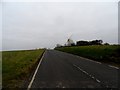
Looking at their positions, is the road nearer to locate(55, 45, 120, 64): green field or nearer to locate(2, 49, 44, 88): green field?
locate(2, 49, 44, 88): green field

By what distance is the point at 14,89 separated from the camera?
1073cm

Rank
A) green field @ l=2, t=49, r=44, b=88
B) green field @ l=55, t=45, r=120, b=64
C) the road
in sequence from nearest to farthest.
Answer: the road → green field @ l=2, t=49, r=44, b=88 → green field @ l=55, t=45, r=120, b=64

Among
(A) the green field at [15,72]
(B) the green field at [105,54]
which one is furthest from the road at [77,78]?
(B) the green field at [105,54]

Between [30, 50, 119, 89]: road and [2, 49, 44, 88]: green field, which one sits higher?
[30, 50, 119, 89]: road

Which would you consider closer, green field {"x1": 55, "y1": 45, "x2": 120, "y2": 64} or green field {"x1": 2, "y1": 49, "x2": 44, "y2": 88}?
green field {"x1": 2, "y1": 49, "x2": 44, "y2": 88}

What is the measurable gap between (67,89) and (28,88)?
6.62ft

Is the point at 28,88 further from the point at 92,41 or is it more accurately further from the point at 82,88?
the point at 92,41

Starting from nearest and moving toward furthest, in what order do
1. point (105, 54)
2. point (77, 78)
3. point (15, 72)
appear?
1. point (77, 78)
2. point (15, 72)
3. point (105, 54)

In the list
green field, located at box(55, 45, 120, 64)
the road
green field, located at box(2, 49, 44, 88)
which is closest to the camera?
the road

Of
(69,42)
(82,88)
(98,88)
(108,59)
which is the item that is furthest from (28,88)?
(69,42)

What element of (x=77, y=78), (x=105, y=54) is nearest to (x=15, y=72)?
(x=77, y=78)

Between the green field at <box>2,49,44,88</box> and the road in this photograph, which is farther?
A: the green field at <box>2,49,44,88</box>

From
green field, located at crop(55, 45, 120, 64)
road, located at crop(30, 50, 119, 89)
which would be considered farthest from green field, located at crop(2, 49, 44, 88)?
green field, located at crop(55, 45, 120, 64)

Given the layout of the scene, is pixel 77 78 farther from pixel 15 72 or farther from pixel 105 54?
pixel 105 54
